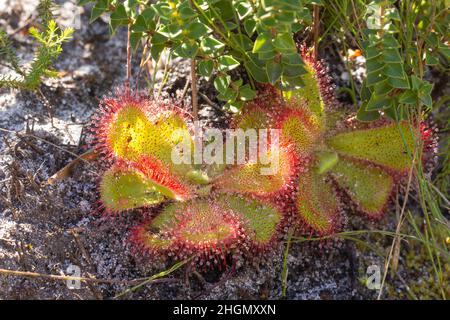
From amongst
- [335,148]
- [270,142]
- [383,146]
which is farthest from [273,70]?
[383,146]

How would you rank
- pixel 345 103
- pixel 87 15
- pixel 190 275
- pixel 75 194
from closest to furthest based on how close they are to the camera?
1. pixel 190 275
2. pixel 75 194
3. pixel 345 103
4. pixel 87 15

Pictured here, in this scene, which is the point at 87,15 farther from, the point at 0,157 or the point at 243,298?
the point at 243,298

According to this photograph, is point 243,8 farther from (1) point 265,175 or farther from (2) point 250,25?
(1) point 265,175

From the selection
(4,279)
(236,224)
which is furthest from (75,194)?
(236,224)

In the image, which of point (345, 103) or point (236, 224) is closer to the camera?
point (236, 224)

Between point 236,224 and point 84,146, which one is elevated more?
point 84,146

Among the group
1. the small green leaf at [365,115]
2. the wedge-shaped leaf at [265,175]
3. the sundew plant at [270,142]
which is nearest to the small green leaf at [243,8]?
the sundew plant at [270,142]

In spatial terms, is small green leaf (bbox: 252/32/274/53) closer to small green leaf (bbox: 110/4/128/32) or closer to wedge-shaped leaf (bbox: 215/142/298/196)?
wedge-shaped leaf (bbox: 215/142/298/196)

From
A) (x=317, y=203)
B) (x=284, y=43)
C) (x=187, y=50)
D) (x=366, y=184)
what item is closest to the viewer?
(x=284, y=43)
